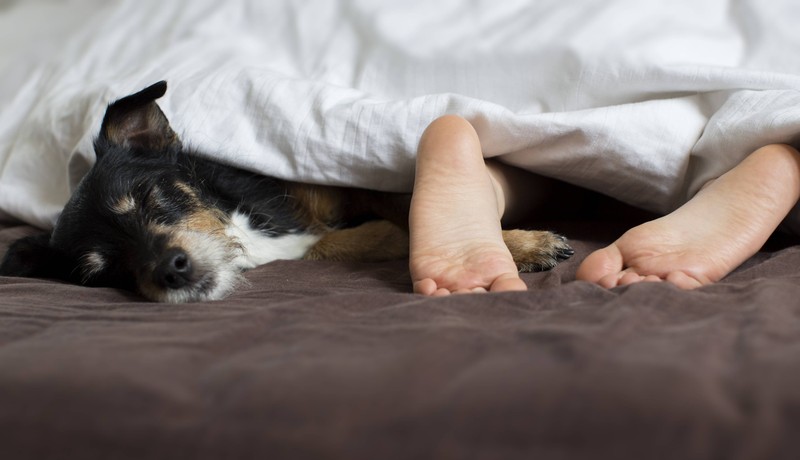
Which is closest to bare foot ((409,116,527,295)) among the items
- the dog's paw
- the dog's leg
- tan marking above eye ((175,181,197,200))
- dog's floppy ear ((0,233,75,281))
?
the dog's paw

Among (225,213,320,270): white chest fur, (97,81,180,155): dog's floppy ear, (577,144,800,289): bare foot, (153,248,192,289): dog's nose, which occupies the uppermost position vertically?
(97,81,180,155): dog's floppy ear

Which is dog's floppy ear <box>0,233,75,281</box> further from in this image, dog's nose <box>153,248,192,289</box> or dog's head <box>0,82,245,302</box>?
dog's nose <box>153,248,192,289</box>

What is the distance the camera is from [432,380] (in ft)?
2.54

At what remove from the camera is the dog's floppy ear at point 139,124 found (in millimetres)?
1581

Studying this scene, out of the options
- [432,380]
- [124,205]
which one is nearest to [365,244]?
[124,205]

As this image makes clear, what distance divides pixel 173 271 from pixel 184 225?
0.62 ft

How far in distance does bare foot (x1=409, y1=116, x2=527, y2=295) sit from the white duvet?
129 mm

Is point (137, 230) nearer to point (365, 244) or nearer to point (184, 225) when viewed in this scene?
point (184, 225)

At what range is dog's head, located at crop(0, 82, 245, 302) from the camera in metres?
1.41

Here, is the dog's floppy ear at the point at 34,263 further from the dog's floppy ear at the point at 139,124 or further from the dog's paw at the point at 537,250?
the dog's paw at the point at 537,250

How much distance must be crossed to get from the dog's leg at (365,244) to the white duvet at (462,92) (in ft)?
0.38

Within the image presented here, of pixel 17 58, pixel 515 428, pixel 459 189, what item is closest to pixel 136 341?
pixel 515 428

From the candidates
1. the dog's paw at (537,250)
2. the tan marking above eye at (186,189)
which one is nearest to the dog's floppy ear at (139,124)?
the tan marking above eye at (186,189)

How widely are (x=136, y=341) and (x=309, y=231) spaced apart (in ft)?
2.77
